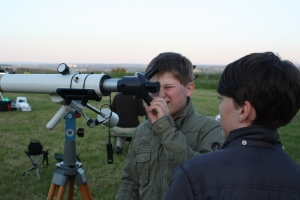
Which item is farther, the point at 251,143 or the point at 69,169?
the point at 69,169

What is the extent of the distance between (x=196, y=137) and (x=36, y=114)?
1006 cm

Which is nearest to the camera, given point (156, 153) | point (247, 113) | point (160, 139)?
point (247, 113)

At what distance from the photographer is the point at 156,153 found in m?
1.81

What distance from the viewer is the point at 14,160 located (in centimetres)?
596

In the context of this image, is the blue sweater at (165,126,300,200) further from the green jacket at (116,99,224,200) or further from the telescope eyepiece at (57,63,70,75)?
the telescope eyepiece at (57,63,70,75)

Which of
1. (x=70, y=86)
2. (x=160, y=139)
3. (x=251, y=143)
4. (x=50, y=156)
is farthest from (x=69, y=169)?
(x=50, y=156)

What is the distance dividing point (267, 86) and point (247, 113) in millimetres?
117

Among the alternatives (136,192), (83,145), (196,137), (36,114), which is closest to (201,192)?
(196,137)

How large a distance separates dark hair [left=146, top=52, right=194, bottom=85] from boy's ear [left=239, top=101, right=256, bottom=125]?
0.78m

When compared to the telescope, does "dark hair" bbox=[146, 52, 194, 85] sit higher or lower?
higher

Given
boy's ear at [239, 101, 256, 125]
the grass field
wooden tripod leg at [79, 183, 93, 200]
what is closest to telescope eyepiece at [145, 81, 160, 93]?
boy's ear at [239, 101, 256, 125]

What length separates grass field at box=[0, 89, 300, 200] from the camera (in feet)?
15.3

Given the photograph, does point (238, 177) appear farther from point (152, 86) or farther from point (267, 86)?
point (152, 86)

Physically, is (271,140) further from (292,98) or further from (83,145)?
(83,145)
